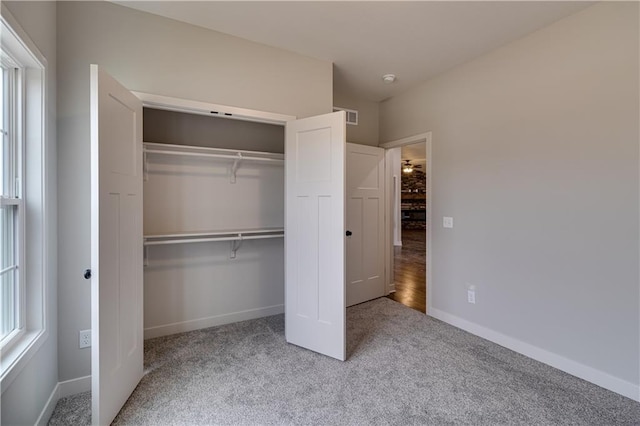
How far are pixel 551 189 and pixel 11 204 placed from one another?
11.8 ft

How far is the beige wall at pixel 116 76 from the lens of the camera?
199 cm

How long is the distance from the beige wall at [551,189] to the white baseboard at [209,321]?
6.42 ft

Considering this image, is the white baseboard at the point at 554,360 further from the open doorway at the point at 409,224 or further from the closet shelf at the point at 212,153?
the closet shelf at the point at 212,153

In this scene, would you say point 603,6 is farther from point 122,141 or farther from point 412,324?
point 122,141

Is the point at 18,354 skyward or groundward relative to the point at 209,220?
groundward

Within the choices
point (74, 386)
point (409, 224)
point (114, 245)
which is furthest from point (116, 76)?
point (409, 224)

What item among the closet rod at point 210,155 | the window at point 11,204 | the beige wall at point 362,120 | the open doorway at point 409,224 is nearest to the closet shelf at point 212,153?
the closet rod at point 210,155

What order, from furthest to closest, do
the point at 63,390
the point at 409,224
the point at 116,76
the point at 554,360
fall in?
the point at 409,224
the point at 554,360
the point at 116,76
the point at 63,390

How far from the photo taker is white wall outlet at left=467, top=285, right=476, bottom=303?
2990 millimetres

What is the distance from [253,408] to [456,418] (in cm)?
124

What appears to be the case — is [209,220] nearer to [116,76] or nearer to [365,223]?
[116,76]

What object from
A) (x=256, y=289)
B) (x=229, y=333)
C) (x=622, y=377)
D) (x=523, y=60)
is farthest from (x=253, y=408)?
(x=523, y=60)

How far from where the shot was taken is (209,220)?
3012 millimetres

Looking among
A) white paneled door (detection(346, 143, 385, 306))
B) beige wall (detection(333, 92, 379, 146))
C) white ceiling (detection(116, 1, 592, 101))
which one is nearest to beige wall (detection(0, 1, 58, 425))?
white ceiling (detection(116, 1, 592, 101))
